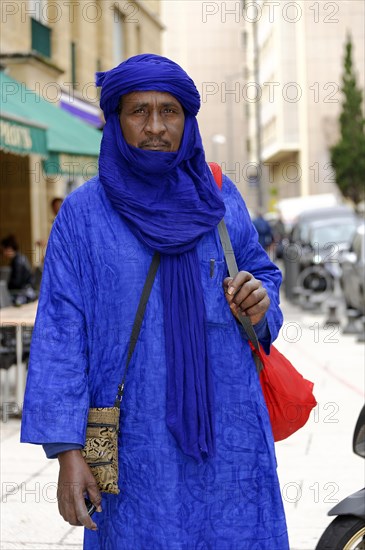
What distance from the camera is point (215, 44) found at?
11456cm

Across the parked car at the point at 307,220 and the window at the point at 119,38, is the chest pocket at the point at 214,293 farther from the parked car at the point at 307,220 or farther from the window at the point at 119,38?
the window at the point at 119,38

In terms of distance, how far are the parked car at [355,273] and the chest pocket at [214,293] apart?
12287 millimetres

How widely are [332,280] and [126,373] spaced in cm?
1757

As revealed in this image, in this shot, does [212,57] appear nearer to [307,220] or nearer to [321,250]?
[307,220]

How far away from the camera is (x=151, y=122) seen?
9.16 feet

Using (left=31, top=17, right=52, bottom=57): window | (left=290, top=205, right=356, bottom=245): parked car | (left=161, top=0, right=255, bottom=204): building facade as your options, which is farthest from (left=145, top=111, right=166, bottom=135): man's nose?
(left=161, top=0, right=255, bottom=204): building facade

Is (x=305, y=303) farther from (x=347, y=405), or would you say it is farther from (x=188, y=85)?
(x=188, y=85)

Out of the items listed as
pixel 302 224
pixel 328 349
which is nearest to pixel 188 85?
pixel 328 349

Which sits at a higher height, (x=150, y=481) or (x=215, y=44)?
(x=215, y=44)

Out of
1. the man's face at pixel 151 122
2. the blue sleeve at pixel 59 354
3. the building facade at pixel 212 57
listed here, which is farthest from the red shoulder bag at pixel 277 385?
the building facade at pixel 212 57

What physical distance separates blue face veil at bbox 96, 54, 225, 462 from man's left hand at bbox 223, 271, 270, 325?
8cm

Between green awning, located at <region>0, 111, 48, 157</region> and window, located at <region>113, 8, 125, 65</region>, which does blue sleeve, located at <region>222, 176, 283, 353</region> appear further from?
window, located at <region>113, 8, 125, 65</region>

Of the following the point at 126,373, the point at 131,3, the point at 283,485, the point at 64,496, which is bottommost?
the point at 283,485

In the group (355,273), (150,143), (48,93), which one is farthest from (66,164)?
(150,143)
